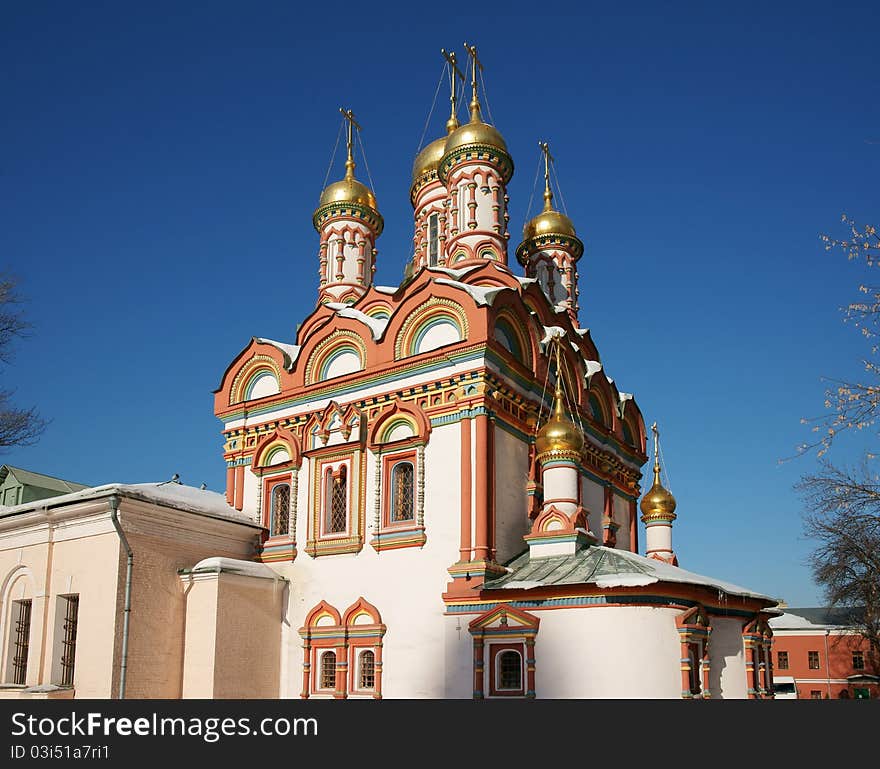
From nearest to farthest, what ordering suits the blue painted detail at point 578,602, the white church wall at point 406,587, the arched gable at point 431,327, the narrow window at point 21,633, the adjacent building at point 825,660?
the blue painted detail at point 578,602 < the white church wall at point 406,587 < the narrow window at point 21,633 < the arched gable at point 431,327 < the adjacent building at point 825,660

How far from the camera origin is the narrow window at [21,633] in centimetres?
1295

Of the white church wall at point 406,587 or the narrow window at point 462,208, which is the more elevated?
the narrow window at point 462,208

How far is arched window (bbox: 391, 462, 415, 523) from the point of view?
1302 centimetres

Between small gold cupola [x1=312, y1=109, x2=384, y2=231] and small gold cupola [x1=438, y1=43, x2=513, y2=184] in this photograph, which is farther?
small gold cupola [x1=312, y1=109, x2=384, y2=231]

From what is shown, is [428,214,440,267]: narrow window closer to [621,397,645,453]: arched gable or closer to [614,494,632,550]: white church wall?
[621,397,645,453]: arched gable

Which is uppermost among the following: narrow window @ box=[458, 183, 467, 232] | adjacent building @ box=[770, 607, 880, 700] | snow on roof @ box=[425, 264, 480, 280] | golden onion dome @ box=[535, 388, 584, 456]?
narrow window @ box=[458, 183, 467, 232]

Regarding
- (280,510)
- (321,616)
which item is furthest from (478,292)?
(321,616)

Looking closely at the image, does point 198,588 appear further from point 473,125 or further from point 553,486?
point 473,125

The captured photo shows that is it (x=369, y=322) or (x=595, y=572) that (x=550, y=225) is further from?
(x=595, y=572)

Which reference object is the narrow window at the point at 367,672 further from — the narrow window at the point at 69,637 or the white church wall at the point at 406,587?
the narrow window at the point at 69,637

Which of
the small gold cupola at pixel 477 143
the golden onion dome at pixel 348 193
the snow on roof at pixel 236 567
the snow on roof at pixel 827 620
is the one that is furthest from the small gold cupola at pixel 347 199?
the snow on roof at pixel 827 620

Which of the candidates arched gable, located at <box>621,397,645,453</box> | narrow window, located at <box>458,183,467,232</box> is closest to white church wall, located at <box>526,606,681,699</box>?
arched gable, located at <box>621,397,645,453</box>

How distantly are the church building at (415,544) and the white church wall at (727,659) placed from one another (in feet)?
0.10

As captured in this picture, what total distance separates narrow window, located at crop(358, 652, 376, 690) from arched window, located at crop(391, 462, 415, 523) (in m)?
1.94
